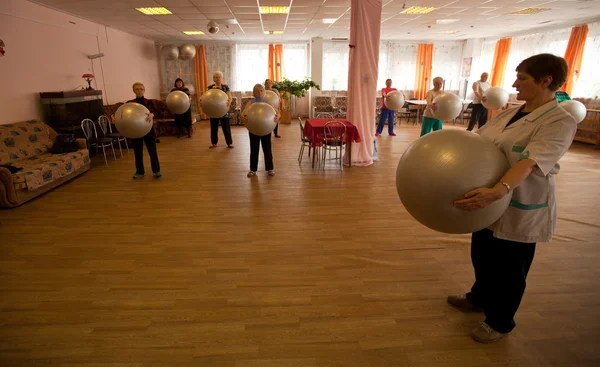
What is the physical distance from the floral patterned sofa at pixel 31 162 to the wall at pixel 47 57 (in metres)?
0.48

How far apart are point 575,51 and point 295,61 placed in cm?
827

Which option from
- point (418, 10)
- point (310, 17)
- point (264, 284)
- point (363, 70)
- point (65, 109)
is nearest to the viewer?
point (264, 284)

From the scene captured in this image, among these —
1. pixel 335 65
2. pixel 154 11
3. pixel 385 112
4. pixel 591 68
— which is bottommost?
pixel 385 112

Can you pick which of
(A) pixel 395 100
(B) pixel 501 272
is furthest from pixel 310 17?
(B) pixel 501 272

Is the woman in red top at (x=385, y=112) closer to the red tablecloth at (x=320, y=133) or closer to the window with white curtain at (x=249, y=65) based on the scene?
the red tablecloth at (x=320, y=133)

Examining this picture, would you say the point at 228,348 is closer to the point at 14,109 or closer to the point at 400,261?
the point at 400,261

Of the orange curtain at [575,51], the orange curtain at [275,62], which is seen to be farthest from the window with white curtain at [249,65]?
the orange curtain at [575,51]

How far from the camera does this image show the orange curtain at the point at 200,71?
11.6m

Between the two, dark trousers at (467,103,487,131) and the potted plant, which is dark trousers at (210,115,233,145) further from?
dark trousers at (467,103,487,131)

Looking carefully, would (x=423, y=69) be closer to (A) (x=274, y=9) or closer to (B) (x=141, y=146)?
(A) (x=274, y=9)

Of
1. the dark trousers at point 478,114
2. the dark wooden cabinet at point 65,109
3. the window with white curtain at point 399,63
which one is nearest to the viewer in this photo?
the dark wooden cabinet at point 65,109

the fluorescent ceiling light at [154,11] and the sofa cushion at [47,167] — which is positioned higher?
the fluorescent ceiling light at [154,11]

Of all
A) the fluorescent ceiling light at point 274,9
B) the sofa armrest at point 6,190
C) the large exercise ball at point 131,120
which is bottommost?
the sofa armrest at point 6,190

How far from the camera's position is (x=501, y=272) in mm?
1691
